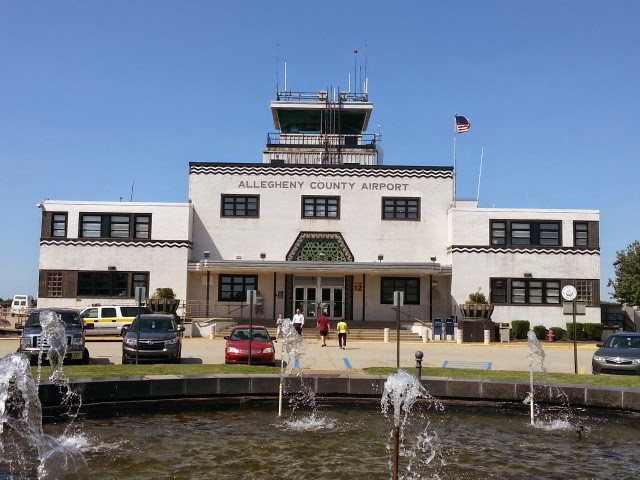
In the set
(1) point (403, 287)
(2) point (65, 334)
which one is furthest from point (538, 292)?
(2) point (65, 334)

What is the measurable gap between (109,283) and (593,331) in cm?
2611

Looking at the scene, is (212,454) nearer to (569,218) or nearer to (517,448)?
(517,448)

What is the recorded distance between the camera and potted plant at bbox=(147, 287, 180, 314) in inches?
A: 1399

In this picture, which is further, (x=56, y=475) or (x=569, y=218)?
(x=569, y=218)

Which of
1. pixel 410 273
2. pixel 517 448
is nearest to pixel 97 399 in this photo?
pixel 517 448

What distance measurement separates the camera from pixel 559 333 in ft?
119

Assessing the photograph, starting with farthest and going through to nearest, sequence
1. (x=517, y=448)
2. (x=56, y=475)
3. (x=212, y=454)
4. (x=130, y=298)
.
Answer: (x=130, y=298)
(x=517, y=448)
(x=212, y=454)
(x=56, y=475)

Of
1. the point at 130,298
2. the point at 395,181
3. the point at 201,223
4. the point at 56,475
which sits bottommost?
the point at 56,475

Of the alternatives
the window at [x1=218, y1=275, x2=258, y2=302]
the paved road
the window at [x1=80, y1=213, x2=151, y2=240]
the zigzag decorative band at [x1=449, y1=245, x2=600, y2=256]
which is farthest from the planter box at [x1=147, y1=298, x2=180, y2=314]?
the zigzag decorative band at [x1=449, y1=245, x2=600, y2=256]

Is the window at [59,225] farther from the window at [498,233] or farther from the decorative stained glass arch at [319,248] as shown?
the window at [498,233]

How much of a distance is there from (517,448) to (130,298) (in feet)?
97.3

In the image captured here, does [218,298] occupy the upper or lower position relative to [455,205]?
lower

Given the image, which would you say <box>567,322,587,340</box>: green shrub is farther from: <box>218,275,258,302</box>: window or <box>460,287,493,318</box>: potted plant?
<box>218,275,258,302</box>: window

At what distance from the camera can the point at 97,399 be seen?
14.3m
